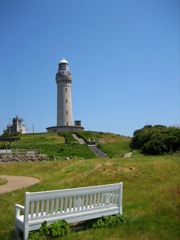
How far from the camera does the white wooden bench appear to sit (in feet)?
15.1

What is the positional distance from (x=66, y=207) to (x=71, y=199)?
0.55 ft

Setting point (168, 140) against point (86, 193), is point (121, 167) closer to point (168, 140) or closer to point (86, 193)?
point (86, 193)

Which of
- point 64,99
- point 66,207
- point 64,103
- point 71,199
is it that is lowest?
point 66,207

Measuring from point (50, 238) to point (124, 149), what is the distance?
33.2 m

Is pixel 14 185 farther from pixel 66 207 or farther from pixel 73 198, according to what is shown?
pixel 66 207

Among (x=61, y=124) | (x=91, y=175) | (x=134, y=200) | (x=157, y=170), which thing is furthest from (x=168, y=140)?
(x=61, y=124)

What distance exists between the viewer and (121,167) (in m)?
12.9

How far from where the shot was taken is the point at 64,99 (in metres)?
60.0

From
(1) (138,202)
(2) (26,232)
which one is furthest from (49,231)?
(1) (138,202)

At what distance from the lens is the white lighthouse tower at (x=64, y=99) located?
196 ft

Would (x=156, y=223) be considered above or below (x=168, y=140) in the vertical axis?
below

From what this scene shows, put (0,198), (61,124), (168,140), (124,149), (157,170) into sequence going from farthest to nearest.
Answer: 1. (61,124)
2. (124,149)
3. (168,140)
4. (157,170)
5. (0,198)

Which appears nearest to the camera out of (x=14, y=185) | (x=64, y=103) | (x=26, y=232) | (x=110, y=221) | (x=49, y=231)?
(x=26, y=232)

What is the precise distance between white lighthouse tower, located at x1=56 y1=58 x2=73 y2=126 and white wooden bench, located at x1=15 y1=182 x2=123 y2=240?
5389cm
